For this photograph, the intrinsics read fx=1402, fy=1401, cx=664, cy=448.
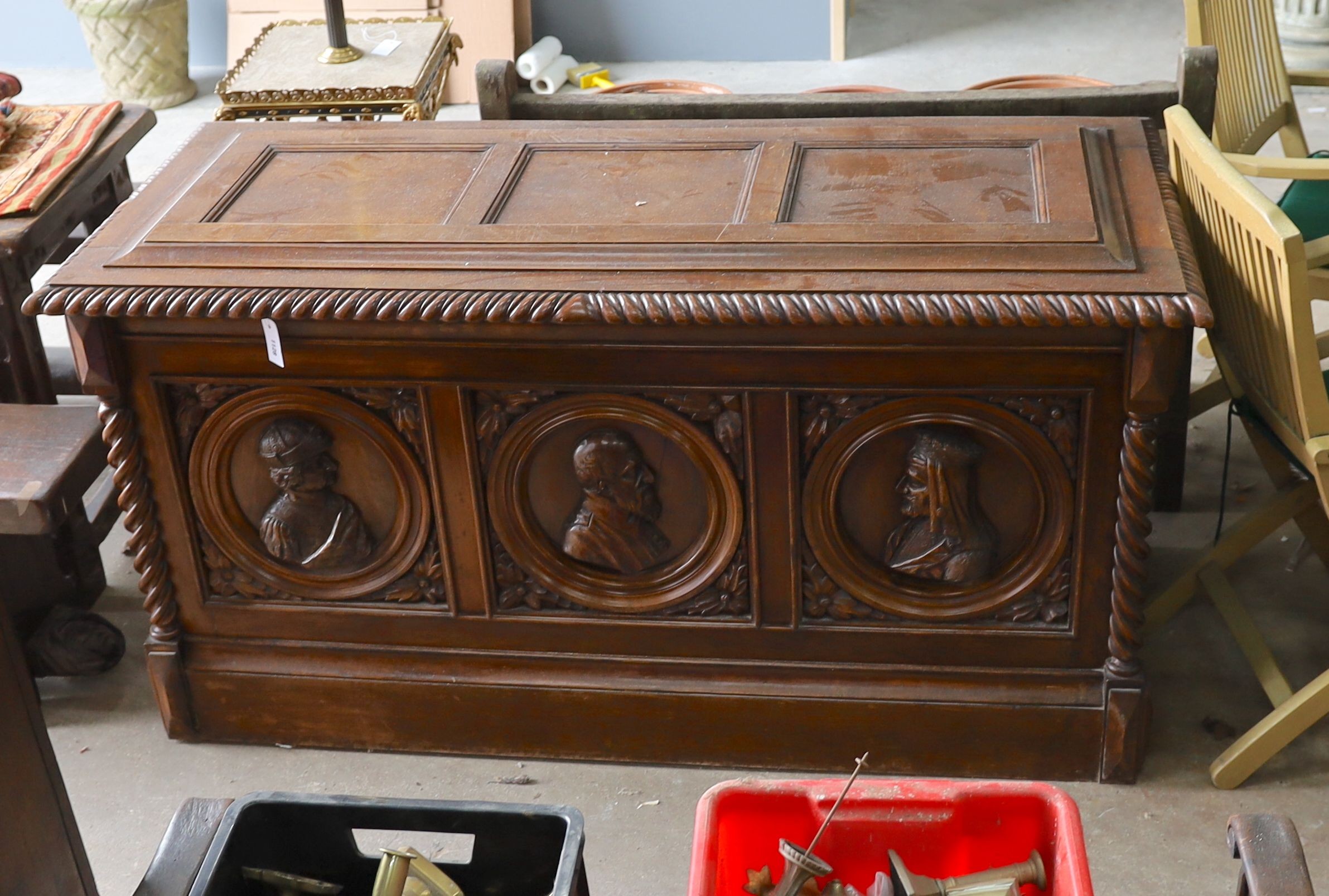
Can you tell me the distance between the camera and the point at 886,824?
1704 millimetres

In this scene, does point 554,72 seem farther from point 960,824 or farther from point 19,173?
point 960,824

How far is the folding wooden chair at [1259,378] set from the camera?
2256 mm

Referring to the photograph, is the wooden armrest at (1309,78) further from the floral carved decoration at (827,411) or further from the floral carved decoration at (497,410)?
the floral carved decoration at (497,410)

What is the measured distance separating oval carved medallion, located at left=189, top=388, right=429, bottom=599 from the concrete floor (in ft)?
1.36

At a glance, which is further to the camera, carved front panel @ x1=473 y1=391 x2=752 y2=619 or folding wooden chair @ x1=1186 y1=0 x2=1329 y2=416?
folding wooden chair @ x1=1186 y1=0 x2=1329 y2=416

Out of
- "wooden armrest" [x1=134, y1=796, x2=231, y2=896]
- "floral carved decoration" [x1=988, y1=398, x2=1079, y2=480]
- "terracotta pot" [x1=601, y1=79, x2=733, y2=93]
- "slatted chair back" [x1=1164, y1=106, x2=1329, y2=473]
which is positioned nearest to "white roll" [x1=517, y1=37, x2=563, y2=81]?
"terracotta pot" [x1=601, y1=79, x2=733, y2=93]

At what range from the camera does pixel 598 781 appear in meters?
2.66

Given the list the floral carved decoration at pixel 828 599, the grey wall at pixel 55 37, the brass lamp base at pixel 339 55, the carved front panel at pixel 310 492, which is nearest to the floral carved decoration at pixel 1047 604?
the floral carved decoration at pixel 828 599

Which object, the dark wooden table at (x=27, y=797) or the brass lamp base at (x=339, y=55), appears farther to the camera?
the brass lamp base at (x=339, y=55)

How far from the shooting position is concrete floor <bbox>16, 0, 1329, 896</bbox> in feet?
8.07

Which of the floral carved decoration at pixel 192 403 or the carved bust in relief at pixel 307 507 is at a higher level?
the floral carved decoration at pixel 192 403

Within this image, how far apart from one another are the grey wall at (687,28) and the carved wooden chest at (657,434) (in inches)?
156

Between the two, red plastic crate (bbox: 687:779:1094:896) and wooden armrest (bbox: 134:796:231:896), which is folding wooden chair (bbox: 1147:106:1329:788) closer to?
red plastic crate (bbox: 687:779:1094:896)

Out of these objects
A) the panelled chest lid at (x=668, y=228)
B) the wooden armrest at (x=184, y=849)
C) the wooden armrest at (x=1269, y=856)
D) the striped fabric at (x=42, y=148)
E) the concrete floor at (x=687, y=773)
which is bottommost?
the concrete floor at (x=687, y=773)
